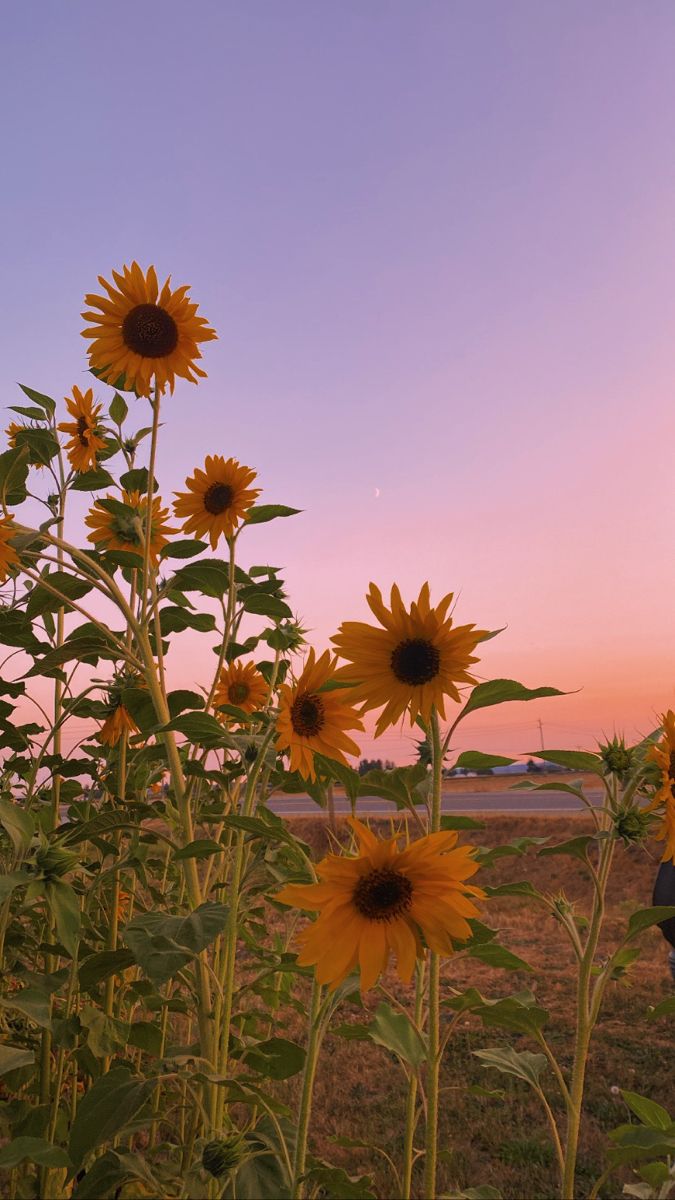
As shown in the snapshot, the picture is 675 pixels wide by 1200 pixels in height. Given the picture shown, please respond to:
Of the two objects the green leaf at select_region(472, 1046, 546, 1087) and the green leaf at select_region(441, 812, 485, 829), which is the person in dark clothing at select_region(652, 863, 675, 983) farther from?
the green leaf at select_region(441, 812, 485, 829)

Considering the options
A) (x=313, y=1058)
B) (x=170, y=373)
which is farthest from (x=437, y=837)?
(x=170, y=373)

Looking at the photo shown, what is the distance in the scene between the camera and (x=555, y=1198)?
2.72 metres

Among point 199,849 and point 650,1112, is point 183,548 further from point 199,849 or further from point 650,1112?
point 650,1112

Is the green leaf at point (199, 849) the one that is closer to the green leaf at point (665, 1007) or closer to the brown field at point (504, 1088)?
the brown field at point (504, 1088)

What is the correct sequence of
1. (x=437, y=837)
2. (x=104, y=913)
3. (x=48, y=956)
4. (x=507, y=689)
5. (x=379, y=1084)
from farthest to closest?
(x=379, y=1084)
(x=104, y=913)
(x=48, y=956)
(x=507, y=689)
(x=437, y=837)

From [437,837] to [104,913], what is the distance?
1883mm

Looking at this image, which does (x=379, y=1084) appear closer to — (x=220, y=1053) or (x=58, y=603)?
(x=220, y=1053)

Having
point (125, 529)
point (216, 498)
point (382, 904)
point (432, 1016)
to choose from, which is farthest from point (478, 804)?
point (382, 904)

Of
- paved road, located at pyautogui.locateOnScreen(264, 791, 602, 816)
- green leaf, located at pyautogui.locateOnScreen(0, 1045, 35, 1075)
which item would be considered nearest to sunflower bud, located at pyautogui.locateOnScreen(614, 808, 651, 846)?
green leaf, located at pyautogui.locateOnScreen(0, 1045, 35, 1075)

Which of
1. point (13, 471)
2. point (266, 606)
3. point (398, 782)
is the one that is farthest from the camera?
point (266, 606)

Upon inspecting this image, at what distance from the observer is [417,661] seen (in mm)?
1191

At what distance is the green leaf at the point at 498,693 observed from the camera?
4.00 ft

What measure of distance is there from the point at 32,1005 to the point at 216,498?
3.85ft

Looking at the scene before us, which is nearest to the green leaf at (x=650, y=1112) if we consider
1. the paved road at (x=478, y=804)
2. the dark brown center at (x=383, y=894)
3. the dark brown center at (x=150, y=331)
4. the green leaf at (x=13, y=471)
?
the dark brown center at (x=383, y=894)
